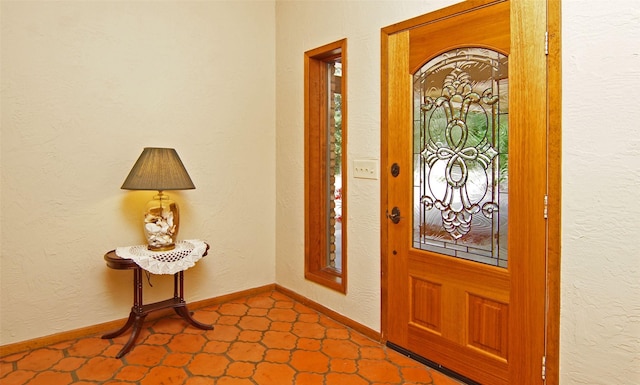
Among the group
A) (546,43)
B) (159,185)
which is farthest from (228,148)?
(546,43)

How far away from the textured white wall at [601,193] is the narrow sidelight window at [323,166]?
1757 millimetres

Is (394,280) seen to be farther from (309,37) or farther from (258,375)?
(309,37)

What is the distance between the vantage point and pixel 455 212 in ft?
7.59

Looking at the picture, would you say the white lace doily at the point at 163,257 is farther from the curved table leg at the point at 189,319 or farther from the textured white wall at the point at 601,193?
the textured white wall at the point at 601,193

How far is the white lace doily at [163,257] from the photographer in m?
2.64

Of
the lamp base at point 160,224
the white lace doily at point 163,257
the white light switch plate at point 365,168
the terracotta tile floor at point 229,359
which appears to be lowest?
the terracotta tile floor at point 229,359

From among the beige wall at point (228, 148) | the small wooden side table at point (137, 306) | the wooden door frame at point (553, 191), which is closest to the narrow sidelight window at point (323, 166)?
the beige wall at point (228, 148)

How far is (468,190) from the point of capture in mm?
2254

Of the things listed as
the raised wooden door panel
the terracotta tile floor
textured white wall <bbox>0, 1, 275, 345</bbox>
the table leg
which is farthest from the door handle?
the table leg

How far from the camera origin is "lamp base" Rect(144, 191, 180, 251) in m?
2.77

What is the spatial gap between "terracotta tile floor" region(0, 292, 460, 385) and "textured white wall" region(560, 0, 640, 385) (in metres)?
0.77

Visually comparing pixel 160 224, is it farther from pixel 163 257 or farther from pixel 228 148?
pixel 228 148

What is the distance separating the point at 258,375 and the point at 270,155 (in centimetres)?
190

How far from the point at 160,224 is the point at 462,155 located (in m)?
1.91
